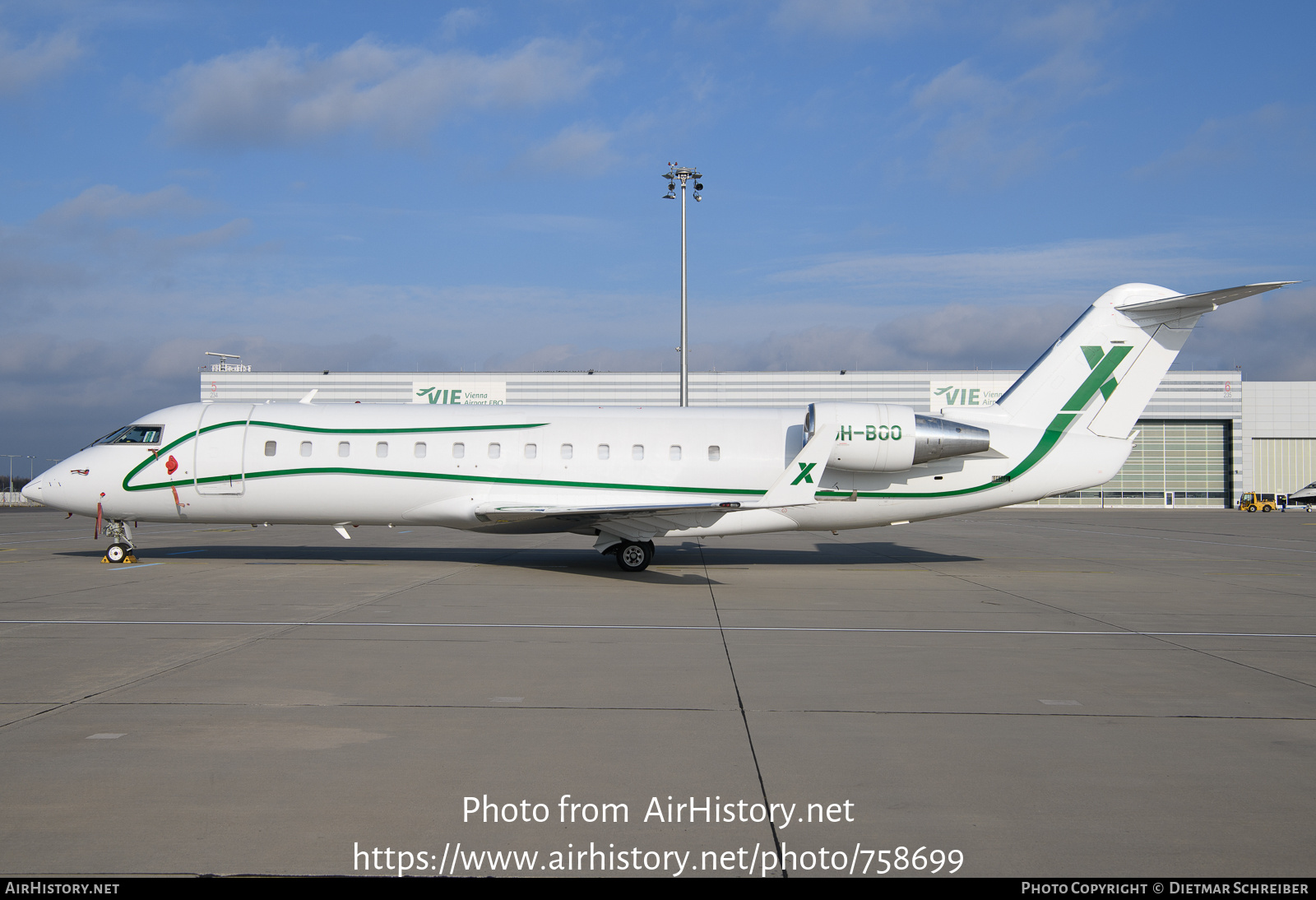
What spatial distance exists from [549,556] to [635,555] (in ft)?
13.4

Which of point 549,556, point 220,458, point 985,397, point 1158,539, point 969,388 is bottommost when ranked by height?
point 1158,539

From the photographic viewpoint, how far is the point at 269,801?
493cm

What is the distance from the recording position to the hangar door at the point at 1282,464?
63000 millimetres

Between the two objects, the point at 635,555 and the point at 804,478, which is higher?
the point at 804,478

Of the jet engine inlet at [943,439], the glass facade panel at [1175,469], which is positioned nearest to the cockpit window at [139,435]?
the jet engine inlet at [943,439]

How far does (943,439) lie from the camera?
1712cm

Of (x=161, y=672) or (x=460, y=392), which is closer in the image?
(x=161, y=672)

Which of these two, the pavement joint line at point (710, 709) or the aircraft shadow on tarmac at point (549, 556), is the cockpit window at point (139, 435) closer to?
the aircraft shadow on tarmac at point (549, 556)

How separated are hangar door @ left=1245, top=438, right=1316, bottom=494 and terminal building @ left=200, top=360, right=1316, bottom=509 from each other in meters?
0.07

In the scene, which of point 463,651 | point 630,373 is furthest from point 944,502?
point 630,373

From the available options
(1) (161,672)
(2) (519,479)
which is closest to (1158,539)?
(2) (519,479)

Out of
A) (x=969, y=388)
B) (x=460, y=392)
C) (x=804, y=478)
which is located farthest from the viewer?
(x=460, y=392)

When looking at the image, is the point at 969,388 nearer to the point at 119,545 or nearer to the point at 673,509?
the point at 673,509
